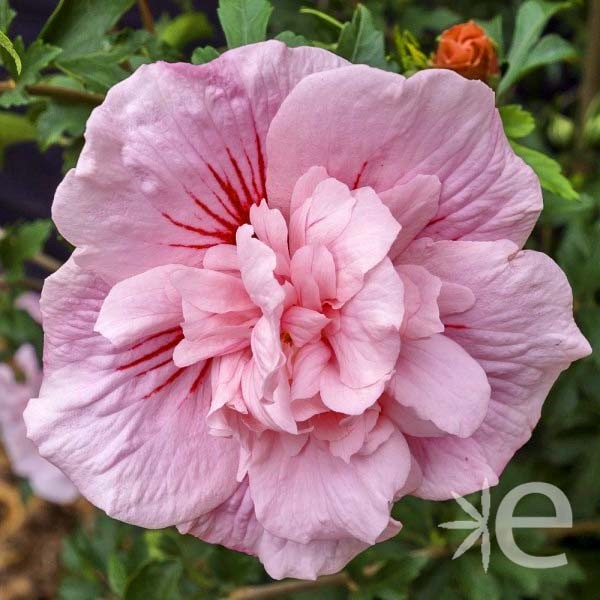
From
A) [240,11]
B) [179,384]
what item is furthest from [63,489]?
[240,11]

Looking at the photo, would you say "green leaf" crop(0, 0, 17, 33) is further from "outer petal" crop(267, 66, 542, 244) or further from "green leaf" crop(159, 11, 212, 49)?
"green leaf" crop(159, 11, 212, 49)

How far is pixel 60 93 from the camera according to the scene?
75 cm

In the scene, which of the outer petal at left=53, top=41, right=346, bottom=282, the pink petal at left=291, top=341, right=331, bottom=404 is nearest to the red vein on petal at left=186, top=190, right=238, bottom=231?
the outer petal at left=53, top=41, right=346, bottom=282

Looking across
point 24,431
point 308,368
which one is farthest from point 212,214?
point 24,431

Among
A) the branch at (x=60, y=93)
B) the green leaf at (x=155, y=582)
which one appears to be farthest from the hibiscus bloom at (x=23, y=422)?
the branch at (x=60, y=93)

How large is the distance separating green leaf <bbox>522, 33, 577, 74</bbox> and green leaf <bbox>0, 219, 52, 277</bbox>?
627 mm

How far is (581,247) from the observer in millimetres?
994

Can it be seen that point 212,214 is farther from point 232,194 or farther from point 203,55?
point 203,55

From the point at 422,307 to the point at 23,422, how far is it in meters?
1.13

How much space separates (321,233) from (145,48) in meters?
0.32

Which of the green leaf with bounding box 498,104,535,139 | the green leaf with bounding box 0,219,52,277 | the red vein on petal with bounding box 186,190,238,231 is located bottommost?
the green leaf with bounding box 0,219,52,277

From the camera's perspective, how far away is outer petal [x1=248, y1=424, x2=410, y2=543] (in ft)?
1.87

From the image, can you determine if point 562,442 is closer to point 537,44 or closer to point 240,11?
point 537,44

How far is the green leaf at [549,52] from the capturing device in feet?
2.69
